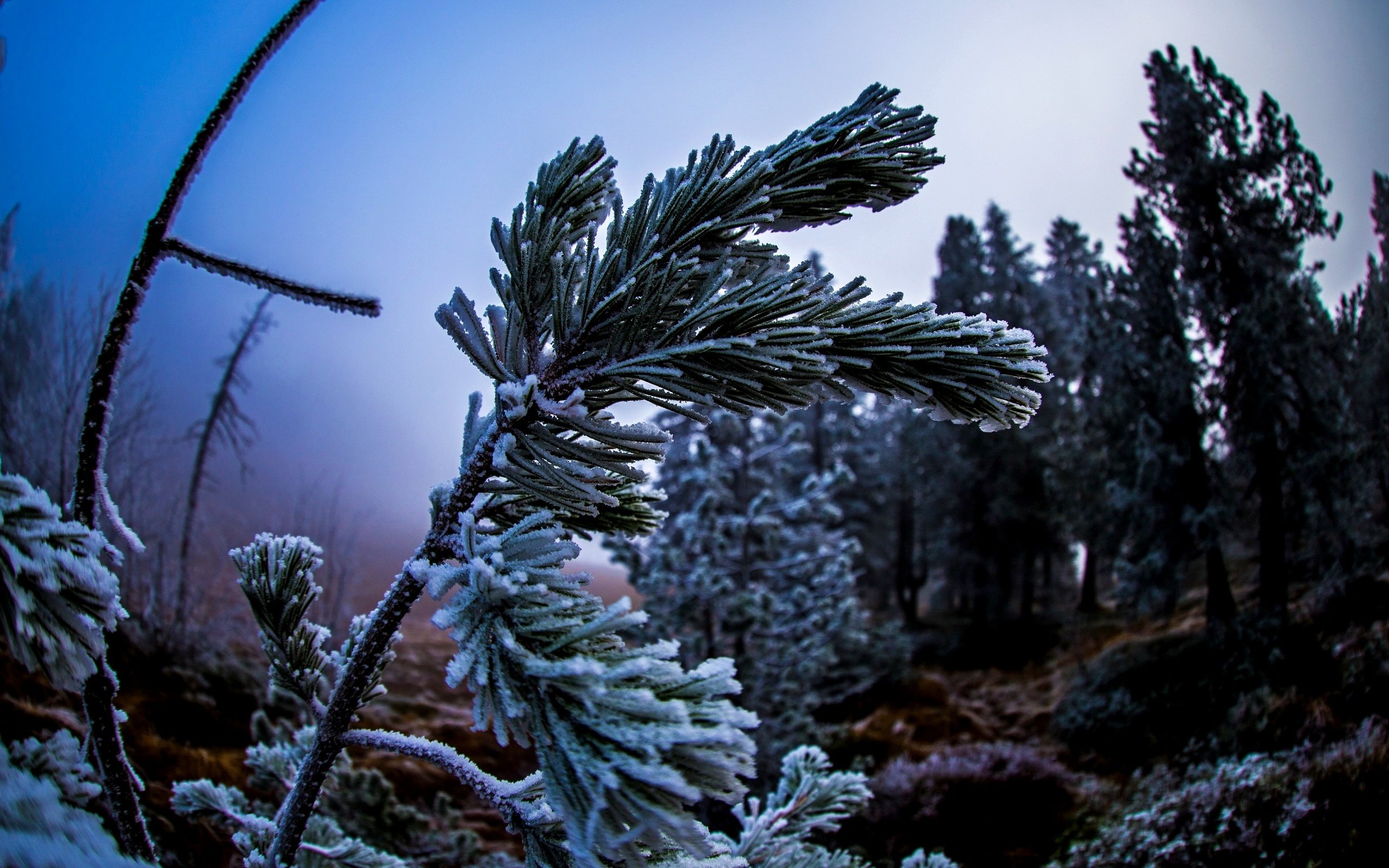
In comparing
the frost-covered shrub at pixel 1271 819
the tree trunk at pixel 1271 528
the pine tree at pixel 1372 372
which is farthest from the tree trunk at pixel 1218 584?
the frost-covered shrub at pixel 1271 819

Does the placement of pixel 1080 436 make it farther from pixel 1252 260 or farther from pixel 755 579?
pixel 755 579

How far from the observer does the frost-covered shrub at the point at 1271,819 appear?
4.03 metres

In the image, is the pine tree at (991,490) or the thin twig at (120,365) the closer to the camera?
the thin twig at (120,365)

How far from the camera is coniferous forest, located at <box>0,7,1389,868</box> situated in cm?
83

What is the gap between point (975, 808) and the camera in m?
7.27

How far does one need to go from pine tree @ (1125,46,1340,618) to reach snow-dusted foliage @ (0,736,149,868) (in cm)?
1319

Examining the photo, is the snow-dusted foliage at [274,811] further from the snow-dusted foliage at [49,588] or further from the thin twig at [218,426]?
the thin twig at [218,426]

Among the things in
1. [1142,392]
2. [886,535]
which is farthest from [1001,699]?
[886,535]

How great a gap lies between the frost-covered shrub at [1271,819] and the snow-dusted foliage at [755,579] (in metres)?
3.80

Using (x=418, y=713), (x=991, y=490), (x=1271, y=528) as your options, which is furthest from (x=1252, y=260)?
(x=418, y=713)

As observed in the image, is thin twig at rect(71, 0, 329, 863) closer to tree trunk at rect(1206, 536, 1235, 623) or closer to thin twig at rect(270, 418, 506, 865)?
thin twig at rect(270, 418, 506, 865)

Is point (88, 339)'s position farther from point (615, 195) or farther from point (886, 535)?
point (886, 535)

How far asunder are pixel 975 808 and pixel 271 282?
8.53m

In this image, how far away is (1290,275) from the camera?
10.8 meters
